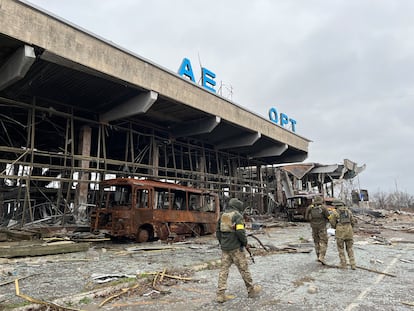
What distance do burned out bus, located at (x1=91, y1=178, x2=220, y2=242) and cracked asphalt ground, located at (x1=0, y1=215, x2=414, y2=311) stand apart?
170 cm

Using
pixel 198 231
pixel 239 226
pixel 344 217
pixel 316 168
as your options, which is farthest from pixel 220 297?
pixel 316 168

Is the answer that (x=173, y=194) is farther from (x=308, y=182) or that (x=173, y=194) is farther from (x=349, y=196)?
(x=349, y=196)

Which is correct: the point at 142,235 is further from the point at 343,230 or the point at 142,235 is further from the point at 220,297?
the point at 220,297

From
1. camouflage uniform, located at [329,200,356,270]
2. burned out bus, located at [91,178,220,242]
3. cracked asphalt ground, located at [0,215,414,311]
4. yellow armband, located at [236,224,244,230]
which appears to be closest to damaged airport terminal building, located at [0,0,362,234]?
burned out bus, located at [91,178,220,242]

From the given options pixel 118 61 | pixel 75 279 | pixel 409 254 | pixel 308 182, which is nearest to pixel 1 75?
pixel 118 61

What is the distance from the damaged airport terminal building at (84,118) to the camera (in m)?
10.5

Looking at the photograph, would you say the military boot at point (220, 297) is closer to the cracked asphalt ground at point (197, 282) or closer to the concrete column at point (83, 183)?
the cracked asphalt ground at point (197, 282)

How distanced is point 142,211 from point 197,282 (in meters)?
5.55

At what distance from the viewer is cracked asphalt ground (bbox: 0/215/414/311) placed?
464cm

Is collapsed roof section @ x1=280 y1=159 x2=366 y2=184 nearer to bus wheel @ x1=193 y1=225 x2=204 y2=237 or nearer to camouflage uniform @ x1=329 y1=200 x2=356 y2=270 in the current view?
bus wheel @ x1=193 y1=225 x2=204 y2=237

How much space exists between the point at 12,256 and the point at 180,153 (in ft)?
46.2

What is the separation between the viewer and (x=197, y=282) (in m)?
5.97

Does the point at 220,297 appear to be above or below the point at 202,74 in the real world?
below

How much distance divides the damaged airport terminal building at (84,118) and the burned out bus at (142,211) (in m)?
2.77
